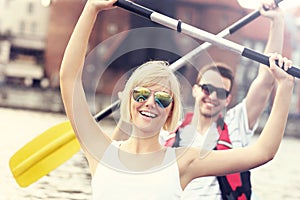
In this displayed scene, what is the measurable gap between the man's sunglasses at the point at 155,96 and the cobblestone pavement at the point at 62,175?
5.01 feet

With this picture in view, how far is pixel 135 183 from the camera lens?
1.95ft

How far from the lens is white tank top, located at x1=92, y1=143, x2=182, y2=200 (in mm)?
589

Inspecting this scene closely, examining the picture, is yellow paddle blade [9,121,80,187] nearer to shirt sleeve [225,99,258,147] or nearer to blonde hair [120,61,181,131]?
shirt sleeve [225,99,258,147]

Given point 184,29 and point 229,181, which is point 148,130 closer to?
point 184,29

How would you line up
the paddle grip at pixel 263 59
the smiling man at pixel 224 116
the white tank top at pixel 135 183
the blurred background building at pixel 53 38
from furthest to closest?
the blurred background building at pixel 53 38
the smiling man at pixel 224 116
the paddle grip at pixel 263 59
the white tank top at pixel 135 183

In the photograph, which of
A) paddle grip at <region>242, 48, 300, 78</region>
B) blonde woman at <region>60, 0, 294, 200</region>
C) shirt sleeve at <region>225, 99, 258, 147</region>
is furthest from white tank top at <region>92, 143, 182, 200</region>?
shirt sleeve at <region>225, 99, 258, 147</region>

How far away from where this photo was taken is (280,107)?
24.7 inches

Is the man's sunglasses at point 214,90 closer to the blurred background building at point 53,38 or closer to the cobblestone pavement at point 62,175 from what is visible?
the cobblestone pavement at point 62,175

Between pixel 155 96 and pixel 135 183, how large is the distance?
95 millimetres

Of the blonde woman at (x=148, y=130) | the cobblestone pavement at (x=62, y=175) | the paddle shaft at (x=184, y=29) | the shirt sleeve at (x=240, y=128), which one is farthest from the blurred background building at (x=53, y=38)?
the blonde woman at (x=148, y=130)

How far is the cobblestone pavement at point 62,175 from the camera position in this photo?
88.0 inches

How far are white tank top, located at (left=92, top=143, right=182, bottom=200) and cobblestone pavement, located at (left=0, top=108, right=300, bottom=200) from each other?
151 cm

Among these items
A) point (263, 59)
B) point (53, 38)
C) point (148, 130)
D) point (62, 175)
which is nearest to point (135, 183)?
point (148, 130)

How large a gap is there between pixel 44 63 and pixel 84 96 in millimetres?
5670
